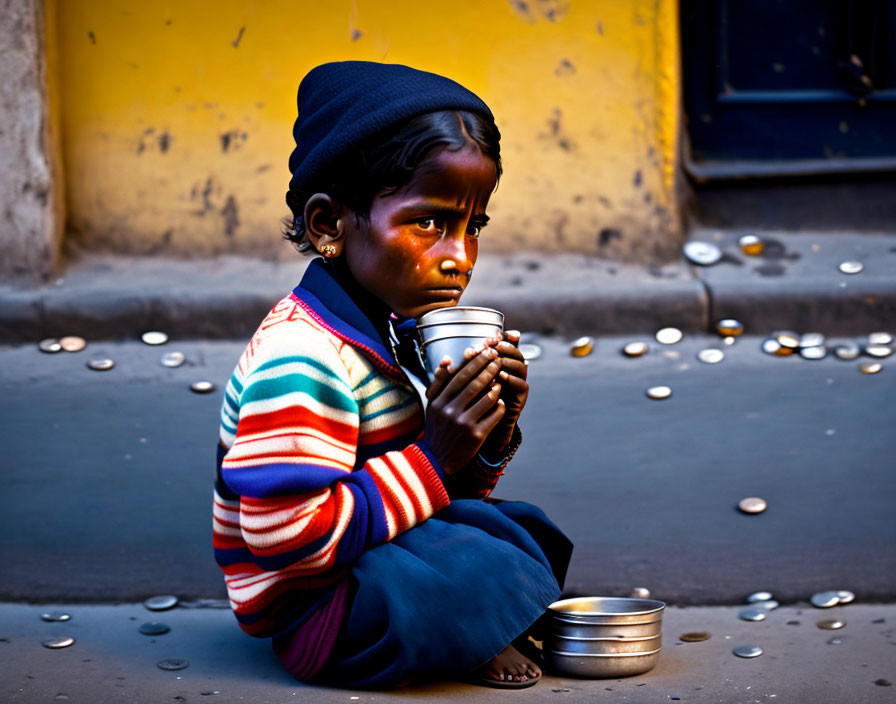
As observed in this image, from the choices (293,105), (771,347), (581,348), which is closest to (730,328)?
(771,347)

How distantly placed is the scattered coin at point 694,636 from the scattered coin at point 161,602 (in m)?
1.06

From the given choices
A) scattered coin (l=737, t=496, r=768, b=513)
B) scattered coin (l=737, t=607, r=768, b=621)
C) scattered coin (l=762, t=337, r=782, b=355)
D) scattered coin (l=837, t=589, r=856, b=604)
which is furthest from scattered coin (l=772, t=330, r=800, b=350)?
scattered coin (l=737, t=607, r=768, b=621)

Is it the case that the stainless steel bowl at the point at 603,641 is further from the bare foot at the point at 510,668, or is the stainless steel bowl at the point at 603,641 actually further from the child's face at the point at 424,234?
the child's face at the point at 424,234

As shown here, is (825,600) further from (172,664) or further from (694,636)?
(172,664)

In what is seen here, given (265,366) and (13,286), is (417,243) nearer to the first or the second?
(265,366)

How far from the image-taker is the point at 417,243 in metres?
1.87

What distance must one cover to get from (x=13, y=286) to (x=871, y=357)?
2.84m

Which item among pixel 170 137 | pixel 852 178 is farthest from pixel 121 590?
pixel 852 178

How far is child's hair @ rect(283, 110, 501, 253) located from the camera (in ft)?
6.09

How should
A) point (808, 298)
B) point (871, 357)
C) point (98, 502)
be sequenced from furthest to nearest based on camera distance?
point (808, 298), point (871, 357), point (98, 502)

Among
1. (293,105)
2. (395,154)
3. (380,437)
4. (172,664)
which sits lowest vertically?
(172,664)

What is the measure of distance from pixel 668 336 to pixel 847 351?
0.57 meters

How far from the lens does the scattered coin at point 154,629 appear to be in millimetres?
2199

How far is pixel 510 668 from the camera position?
6.03 ft
